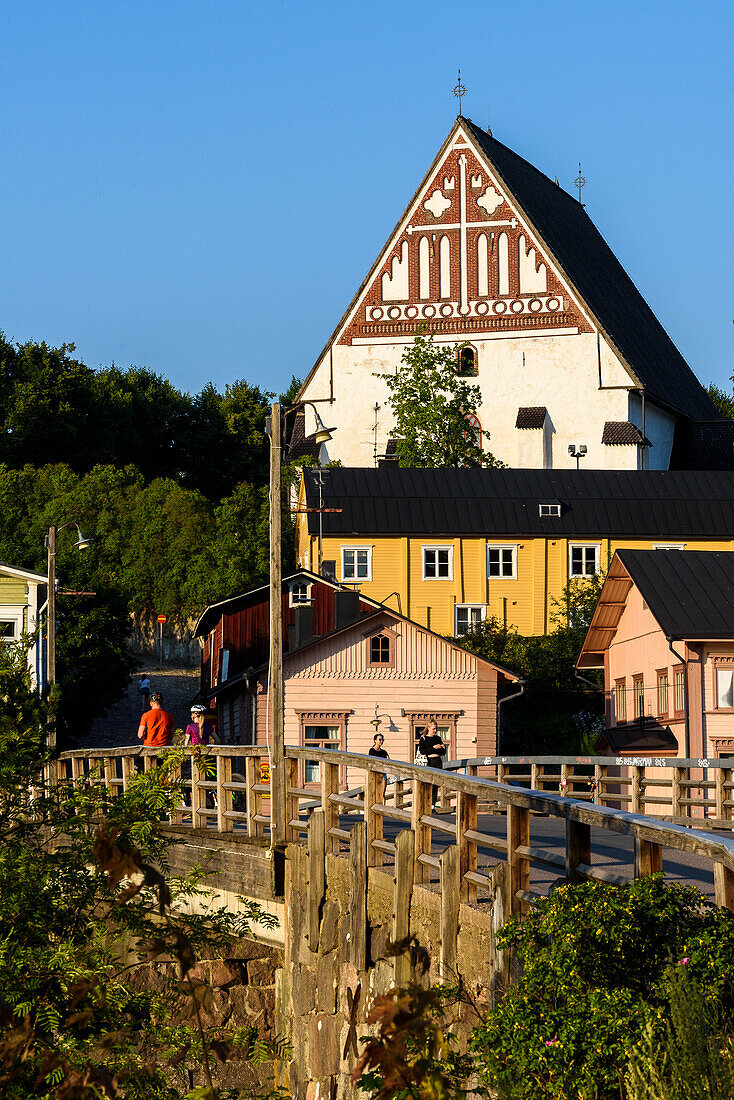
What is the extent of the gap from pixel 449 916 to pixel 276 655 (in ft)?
29.2

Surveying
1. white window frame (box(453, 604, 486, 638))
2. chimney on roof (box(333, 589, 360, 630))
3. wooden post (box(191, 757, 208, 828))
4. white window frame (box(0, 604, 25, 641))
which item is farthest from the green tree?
wooden post (box(191, 757, 208, 828))

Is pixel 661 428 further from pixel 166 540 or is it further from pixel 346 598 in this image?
pixel 346 598

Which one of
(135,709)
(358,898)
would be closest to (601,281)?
(135,709)

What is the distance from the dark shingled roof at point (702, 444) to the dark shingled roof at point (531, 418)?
10.1m

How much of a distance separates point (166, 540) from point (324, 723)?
30199 millimetres

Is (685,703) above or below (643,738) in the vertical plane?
above

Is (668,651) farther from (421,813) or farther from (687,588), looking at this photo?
(421,813)

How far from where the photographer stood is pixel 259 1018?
16797mm

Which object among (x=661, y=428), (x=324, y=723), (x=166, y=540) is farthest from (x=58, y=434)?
(x=324, y=723)

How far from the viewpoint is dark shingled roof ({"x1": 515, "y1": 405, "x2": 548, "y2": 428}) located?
69.4 m

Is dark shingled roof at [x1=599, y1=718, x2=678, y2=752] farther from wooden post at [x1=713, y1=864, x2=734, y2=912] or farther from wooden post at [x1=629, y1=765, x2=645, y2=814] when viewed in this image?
wooden post at [x1=713, y1=864, x2=734, y2=912]

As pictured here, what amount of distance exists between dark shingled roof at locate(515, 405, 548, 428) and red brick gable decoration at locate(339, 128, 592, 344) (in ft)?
12.9

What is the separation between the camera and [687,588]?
37000 mm

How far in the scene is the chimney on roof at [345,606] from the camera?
46.5 m
